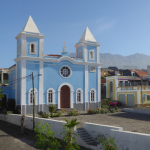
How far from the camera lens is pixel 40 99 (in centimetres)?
2634

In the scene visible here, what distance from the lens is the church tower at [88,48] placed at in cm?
3023

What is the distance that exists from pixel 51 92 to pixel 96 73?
746cm

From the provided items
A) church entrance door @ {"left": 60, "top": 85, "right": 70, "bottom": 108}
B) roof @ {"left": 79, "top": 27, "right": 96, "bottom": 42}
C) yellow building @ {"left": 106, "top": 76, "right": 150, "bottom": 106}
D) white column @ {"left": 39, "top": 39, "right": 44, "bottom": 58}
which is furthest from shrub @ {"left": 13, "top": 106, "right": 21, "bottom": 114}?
yellow building @ {"left": 106, "top": 76, "right": 150, "bottom": 106}

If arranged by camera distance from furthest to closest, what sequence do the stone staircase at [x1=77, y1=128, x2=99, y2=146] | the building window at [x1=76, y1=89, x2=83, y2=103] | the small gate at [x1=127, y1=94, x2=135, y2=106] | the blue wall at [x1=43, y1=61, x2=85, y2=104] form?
the small gate at [x1=127, y1=94, x2=135, y2=106]
the building window at [x1=76, y1=89, x2=83, y2=103]
the blue wall at [x1=43, y1=61, x2=85, y2=104]
the stone staircase at [x1=77, y1=128, x2=99, y2=146]

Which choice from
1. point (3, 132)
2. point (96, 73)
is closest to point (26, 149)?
point (3, 132)

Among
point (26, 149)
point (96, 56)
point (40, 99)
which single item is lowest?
point (26, 149)

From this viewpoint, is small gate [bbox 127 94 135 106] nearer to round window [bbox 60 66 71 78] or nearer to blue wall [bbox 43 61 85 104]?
blue wall [bbox 43 61 85 104]

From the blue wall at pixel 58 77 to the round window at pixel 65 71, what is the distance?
1.32 ft

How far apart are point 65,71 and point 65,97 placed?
3471 millimetres

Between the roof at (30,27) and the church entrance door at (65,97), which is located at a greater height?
the roof at (30,27)

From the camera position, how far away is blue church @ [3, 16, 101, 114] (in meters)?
25.9

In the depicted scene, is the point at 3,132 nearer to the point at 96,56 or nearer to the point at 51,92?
the point at 51,92

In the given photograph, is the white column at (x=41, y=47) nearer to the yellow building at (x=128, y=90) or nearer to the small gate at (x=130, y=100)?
the yellow building at (x=128, y=90)

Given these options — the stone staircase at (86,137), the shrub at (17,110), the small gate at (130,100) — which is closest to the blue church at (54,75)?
the shrub at (17,110)
